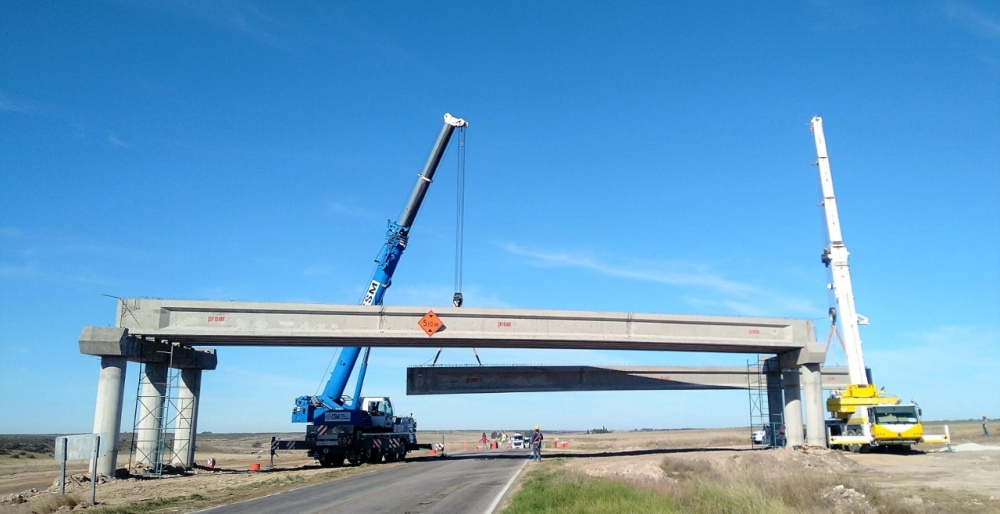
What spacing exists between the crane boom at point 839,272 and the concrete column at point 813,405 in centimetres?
180

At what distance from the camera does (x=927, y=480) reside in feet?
75.1

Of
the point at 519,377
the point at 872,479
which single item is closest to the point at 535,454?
the point at 519,377

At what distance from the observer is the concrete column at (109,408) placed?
2875 centimetres

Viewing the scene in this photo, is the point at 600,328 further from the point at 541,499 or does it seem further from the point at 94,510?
the point at 94,510

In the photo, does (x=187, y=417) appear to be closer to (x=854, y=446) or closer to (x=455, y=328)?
(x=455, y=328)

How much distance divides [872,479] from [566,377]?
26.2 m

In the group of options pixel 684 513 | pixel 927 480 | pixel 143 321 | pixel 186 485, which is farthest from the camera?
pixel 143 321

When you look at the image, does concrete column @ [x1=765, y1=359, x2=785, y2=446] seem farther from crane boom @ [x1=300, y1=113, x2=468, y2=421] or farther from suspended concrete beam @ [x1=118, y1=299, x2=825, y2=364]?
crane boom @ [x1=300, y1=113, x2=468, y2=421]

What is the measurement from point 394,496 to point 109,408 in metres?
16.6

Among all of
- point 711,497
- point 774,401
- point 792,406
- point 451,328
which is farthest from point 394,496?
point 774,401

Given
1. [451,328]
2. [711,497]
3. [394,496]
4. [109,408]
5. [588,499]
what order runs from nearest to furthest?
[711,497] → [588,499] → [394,496] → [109,408] → [451,328]

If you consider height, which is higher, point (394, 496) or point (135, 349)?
point (135, 349)

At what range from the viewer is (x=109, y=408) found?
1157 inches

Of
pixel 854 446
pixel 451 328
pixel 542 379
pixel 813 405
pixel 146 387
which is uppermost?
pixel 451 328
